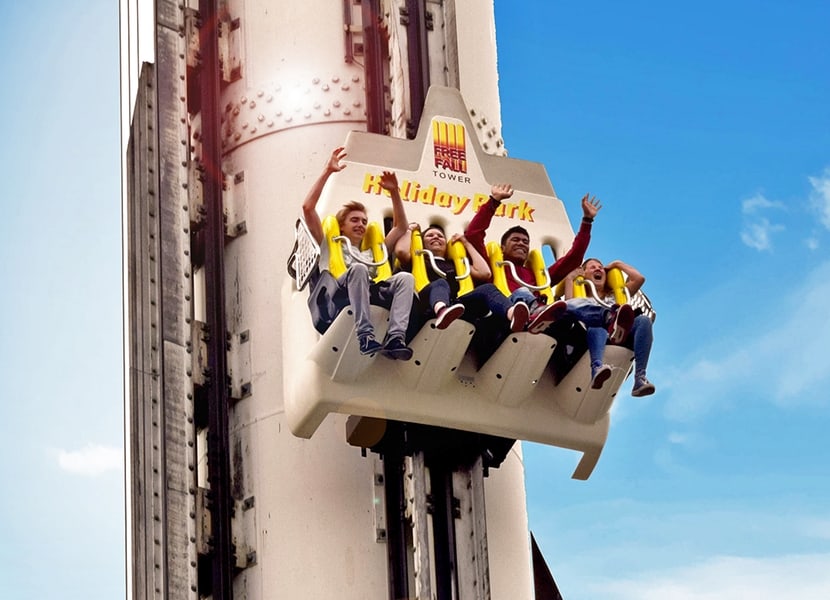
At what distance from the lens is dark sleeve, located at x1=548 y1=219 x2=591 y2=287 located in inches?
772

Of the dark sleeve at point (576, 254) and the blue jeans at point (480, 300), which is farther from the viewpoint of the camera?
the dark sleeve at point (576, 254)

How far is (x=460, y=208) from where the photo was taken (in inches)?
806

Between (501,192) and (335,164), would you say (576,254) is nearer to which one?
(501,192)

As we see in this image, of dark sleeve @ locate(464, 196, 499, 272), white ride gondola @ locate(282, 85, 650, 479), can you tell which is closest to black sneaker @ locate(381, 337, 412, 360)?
white ride gondola @ locate(282, 85, 650, 479)

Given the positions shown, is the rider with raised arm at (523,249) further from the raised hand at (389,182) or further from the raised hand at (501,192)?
the raised hand at (389,182)

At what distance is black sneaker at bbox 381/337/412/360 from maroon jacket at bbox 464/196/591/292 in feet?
4.87

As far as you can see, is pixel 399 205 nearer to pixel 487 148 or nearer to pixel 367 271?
pixel 367 271

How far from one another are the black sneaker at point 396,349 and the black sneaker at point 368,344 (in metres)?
0.09

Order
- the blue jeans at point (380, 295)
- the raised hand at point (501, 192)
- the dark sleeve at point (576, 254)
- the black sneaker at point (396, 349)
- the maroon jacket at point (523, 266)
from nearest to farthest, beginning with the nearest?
the blue jeans at point (380, 295) < the black sneaker at point (396, 349) < the raised hand at point (501, 192) < the maroon jacket at point (523, 266) < the dark sleeve at point (576, 254)

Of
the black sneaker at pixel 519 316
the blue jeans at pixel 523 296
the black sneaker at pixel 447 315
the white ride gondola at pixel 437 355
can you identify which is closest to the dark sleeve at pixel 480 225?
the white ride gondola at pixel 437 355

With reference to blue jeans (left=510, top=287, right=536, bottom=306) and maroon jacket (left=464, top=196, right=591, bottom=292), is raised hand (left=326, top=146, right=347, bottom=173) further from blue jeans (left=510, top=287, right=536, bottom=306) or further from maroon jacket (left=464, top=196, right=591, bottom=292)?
blue jeans (left=510, top=287, right=536, bottom=306)

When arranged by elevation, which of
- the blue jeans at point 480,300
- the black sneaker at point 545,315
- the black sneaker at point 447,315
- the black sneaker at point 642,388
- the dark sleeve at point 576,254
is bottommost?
the black sneaker at point 642,388

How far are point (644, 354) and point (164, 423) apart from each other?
528 cm

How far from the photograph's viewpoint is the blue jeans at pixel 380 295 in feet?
59.3
